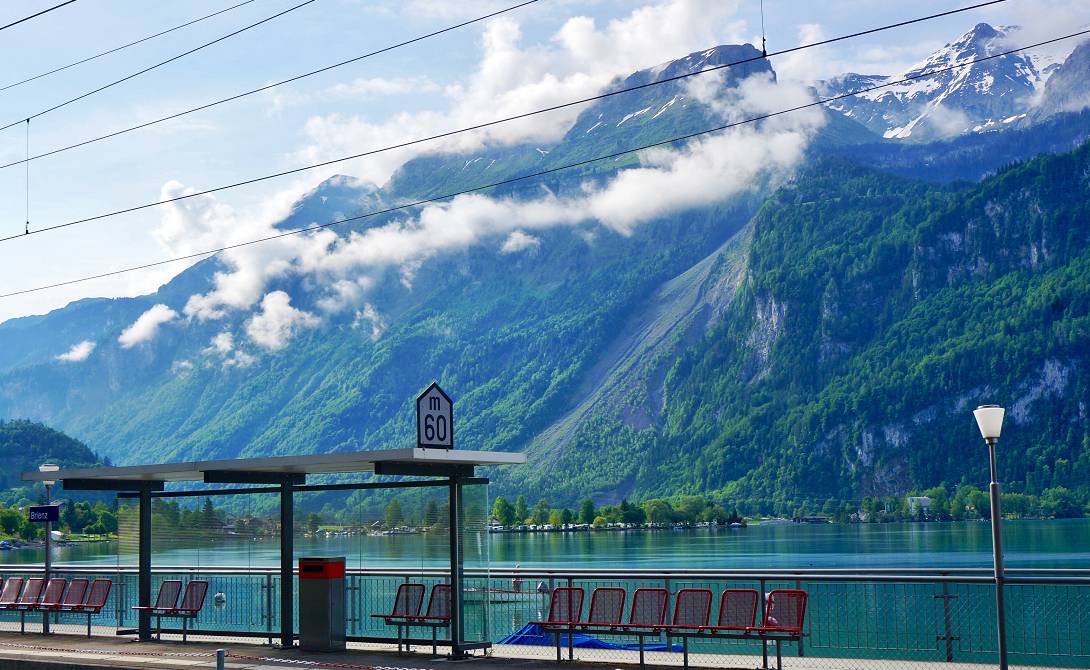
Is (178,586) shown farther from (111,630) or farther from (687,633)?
(687,633)

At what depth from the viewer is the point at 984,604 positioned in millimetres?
48344

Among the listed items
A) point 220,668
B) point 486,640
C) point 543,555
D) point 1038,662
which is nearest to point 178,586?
point 486,640

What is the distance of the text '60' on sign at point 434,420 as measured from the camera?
17078 millimetres

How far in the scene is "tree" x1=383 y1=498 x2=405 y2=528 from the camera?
19.0 m

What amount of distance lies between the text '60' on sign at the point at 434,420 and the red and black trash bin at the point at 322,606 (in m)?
3.01

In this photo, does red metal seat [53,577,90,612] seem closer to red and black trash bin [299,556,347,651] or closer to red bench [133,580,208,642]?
red bench [133,580,208,642]

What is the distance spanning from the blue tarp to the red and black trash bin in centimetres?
261

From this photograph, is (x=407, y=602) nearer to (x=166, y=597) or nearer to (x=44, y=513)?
(x=166, y=597)

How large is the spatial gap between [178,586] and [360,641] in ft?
12.9

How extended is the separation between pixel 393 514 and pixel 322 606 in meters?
1.69

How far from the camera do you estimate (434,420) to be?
1733 cm

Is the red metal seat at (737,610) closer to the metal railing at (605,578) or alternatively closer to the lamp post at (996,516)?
the metal railing at (605,578)

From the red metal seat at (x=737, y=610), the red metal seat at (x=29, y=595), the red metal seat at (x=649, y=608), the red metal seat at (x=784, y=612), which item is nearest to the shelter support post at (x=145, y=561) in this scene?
the red metal seat at (x=29, y=595)

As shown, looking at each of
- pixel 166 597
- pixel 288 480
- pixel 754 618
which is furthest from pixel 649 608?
pixel 166 597
